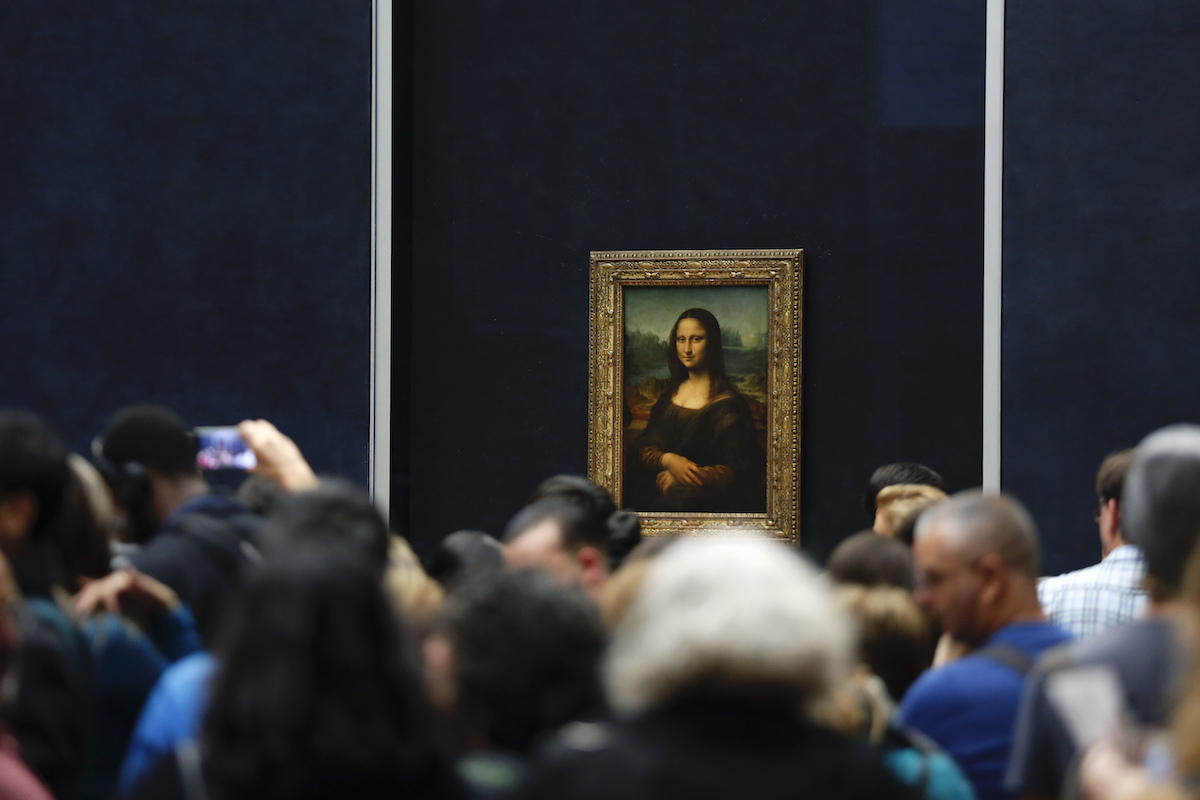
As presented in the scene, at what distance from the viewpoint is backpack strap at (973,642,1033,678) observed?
11.8 ft

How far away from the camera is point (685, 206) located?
33.7 feet

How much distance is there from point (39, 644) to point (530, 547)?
1980 mm

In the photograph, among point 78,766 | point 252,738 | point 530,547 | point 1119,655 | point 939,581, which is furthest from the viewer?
point 530,547

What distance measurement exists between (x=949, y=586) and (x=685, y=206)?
22.0ft

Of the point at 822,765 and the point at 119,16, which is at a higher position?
the point at 119,16

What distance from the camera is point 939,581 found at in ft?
12.8

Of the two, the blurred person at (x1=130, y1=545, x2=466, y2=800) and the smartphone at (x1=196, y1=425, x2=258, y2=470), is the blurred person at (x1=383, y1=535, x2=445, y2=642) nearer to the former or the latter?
the blurred person at (x1=130, y1=545, x2=466, y2=800)

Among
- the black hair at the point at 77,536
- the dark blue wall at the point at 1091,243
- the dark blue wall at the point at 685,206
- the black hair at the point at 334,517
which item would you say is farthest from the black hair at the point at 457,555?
the dark blue wall at the point at 685,206

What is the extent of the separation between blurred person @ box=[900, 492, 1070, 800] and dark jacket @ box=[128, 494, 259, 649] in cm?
211

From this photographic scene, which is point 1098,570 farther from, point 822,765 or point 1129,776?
point 822,765

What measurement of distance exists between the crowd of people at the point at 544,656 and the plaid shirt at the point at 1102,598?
1.43 m

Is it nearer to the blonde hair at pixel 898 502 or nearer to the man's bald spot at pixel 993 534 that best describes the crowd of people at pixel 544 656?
the man's bald spot at pixel 993 534

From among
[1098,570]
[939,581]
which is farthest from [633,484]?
[939,581]


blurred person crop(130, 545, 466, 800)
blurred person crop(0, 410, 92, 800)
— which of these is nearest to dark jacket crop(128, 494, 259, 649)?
blurred person crop(0, 410, 92, 800)
